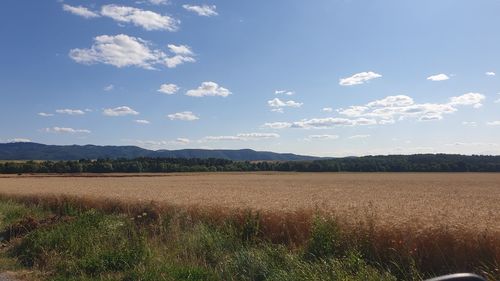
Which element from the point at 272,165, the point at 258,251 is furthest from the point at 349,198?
the point at 272,165

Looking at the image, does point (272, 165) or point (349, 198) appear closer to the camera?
point (349, 198)

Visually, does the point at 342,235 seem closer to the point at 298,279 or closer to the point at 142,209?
the point at 298,279

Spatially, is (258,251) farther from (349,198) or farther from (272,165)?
(272,165)

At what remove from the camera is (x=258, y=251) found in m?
10.5

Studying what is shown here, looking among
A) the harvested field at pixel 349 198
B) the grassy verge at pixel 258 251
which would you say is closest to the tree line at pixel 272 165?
the harvested field at pixel 349 198

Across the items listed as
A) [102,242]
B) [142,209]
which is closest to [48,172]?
[142,209]

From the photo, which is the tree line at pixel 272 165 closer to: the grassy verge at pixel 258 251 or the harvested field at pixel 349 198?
the harvested field at pixel 349 198

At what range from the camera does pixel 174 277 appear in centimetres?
853

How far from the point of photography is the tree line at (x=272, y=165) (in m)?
103

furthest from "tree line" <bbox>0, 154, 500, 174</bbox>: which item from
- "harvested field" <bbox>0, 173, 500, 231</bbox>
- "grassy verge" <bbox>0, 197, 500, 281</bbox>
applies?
"grassy verge" <bbox>0, 197, 500, 281</bbox>

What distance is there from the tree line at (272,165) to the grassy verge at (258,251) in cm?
9767

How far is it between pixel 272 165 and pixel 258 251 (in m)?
112

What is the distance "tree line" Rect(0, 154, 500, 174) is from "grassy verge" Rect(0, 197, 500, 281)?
3845 inches

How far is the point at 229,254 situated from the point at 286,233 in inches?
123
